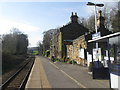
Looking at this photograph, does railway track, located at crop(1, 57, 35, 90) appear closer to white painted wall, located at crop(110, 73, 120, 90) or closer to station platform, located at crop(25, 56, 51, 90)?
station platform, located at crop(25, 56, 51, 90)

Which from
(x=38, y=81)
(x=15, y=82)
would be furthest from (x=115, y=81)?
(x=15, y=82)

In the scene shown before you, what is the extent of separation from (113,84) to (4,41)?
→ 113 ft

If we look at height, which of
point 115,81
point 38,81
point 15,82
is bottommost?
point 15,82

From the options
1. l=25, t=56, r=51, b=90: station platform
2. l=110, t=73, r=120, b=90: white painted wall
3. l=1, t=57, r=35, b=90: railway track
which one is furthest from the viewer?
l=1, t=57, r=35, b=90: railway track

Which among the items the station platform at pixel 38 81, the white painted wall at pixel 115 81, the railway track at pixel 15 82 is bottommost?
the railway track at pixel 15 82

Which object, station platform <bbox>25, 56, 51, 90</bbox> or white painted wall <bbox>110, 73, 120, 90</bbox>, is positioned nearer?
white painted wall <bbox>110, 73, 120, 90</bbox>

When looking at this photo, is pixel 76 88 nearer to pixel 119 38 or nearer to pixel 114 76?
pixel 114 76

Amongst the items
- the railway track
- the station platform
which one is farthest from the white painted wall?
the railway track

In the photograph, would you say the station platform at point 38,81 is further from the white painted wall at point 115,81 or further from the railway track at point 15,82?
the white painted wall at point 115,81

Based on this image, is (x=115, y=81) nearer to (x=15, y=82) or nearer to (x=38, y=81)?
(x=38, y=81)

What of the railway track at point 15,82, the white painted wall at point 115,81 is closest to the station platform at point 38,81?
the railway track at point 15,82

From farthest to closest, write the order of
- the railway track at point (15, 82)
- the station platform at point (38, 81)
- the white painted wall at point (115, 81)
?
1. the railway track at point (15, 82)
2. the station platform at point (38, 81)
3. the white painted wall at point (115, 81)

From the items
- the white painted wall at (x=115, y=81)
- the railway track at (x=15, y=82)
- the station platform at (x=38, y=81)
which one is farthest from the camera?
the railway track at (x=15, y=82)

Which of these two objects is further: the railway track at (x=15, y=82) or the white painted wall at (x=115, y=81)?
the railway track at (x=15, y=82)
